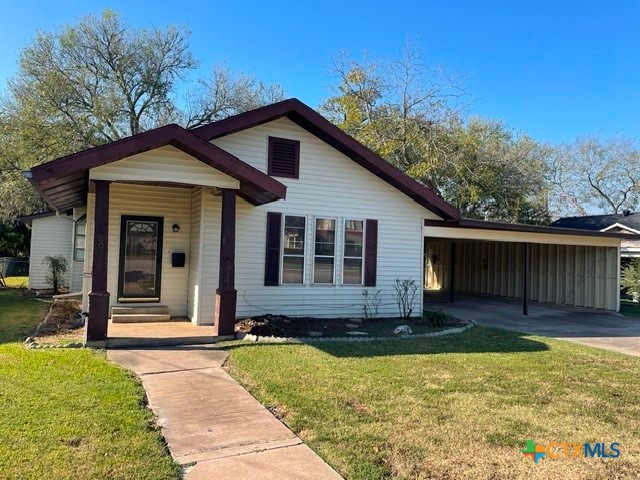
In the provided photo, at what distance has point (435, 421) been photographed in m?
4.41

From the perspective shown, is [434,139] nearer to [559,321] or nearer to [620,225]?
[620,225]

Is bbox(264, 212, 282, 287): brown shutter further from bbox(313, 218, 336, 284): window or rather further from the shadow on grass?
the shadow on grass

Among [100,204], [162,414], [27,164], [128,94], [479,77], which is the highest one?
[479,77]

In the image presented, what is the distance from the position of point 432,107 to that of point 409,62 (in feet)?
7.87

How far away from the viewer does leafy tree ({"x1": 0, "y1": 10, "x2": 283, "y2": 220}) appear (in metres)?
18.5

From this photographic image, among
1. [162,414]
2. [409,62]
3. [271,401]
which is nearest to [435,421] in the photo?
[271,401]

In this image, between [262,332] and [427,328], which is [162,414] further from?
[427,328]

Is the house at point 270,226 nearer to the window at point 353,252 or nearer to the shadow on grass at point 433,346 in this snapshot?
the window at point 353,252

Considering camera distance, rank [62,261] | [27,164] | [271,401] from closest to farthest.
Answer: [271,401] < [62,261] < [27,164]

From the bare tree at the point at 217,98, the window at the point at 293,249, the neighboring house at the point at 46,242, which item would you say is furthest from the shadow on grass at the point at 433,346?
the bare tree at the point at 217,98

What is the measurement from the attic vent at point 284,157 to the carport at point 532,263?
147 inches

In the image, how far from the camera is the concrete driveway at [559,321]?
9.70m

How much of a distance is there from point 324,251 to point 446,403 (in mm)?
6075

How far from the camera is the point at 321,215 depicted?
419 inches
